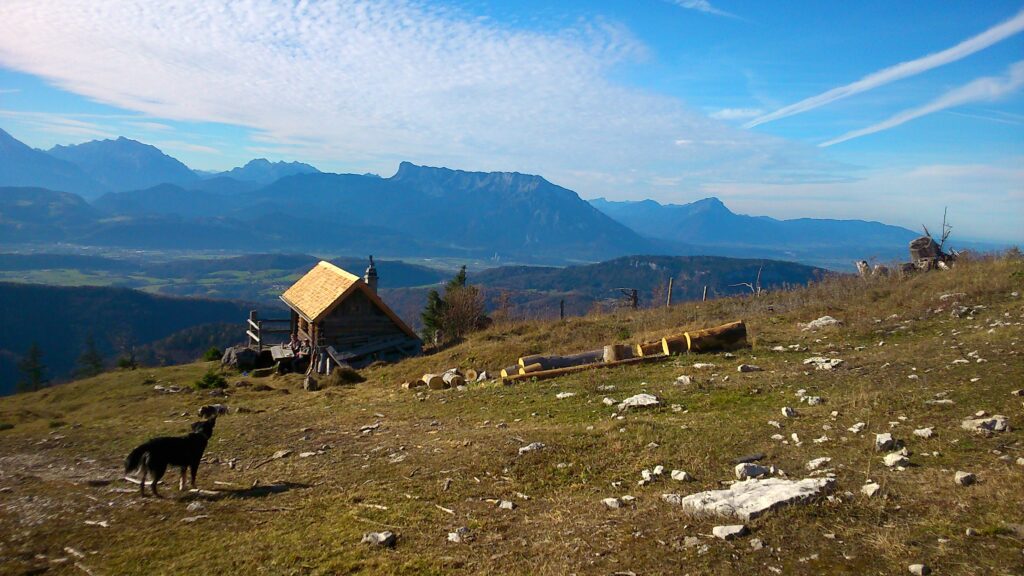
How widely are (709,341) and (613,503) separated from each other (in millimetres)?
9603

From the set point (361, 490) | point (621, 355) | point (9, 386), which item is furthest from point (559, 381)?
point (9, 386)

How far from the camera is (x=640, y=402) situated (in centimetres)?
1061

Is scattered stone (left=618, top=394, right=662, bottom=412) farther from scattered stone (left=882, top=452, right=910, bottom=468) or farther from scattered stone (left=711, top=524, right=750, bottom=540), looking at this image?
scattered stone (left=711, top=524, right=750, bottom=540)

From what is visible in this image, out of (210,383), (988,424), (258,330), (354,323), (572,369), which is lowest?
(210,383)

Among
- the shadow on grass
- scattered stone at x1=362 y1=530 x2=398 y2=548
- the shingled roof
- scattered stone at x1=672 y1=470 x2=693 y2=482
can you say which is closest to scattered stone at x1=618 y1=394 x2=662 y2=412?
scattered stone at x1=672 y1=470 x2=693 y2=482

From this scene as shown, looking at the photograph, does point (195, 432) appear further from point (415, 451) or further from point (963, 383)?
point (963, 383)

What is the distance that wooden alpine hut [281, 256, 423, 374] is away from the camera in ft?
86.2

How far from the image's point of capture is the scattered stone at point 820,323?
53.7 feet

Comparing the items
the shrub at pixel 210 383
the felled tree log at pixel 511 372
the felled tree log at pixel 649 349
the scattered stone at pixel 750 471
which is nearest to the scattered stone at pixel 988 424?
the scattered stone at pixel 750 471

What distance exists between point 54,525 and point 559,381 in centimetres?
985

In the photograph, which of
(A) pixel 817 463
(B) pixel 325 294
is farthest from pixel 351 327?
(A) pixel 817 463

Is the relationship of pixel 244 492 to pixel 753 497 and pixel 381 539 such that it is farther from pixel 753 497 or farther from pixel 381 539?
pixel 753 497

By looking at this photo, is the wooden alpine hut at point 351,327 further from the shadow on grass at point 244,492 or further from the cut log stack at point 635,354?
the shadow on grass at point 244,492

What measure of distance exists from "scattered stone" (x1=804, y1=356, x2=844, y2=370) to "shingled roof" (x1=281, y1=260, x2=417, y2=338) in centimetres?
1982
